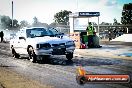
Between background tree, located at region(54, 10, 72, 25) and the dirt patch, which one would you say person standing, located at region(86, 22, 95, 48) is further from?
background tree, located at region(54, 10, 72, 25)

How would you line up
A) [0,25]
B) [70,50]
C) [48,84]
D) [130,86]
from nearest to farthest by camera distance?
[130,86]
[48,84]
[70,50]
[0,25]

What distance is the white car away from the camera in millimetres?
13711

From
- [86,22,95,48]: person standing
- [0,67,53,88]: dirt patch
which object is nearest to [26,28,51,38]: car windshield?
[0,67,53,88]: dirt patch

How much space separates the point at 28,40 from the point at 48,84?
6788mm

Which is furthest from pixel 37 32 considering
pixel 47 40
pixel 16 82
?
pixel 16 82

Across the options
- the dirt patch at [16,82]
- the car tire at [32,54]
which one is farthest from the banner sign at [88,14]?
the dirt patch at [16,82]

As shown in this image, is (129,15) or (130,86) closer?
(130,86)

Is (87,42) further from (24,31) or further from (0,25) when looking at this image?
(0,25)

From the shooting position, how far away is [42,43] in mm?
13672

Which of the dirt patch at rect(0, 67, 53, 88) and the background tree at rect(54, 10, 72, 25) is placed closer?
the dirt patch at rect(0, 67, 53, 88)

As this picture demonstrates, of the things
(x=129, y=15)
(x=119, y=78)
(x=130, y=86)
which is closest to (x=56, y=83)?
(x=130, y=86)

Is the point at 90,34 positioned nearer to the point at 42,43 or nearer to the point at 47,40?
the point at 47,40

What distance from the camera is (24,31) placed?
15680 mm

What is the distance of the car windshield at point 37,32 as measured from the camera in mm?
15242
